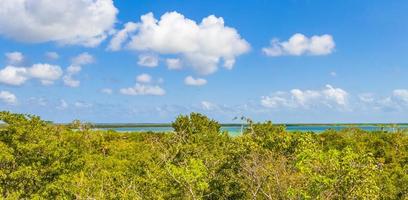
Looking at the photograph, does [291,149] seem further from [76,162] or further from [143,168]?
[76,162]

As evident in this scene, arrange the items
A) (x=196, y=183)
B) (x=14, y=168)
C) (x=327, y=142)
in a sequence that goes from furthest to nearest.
Result: (x=327, y=142), (x=14, y=168), (x=196, y=183)

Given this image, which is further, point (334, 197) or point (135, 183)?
point (135, 183)

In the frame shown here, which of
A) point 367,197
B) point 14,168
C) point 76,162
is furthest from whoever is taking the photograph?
point 76,162

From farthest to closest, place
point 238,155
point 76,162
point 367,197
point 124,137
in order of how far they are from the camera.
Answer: point 124,137, point 76,162, point 238,155, point 367,197

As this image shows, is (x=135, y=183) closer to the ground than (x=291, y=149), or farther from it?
closer to the ground

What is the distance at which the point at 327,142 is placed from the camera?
253ft

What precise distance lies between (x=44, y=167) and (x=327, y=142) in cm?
5315

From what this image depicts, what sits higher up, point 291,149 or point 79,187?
point 291,149

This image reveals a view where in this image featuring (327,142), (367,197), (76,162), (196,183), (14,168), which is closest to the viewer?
(367,197)

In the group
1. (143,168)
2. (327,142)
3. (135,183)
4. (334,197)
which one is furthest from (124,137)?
(334,197)

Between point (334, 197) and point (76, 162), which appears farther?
point (76, 162)

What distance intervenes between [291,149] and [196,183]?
22.9 ft

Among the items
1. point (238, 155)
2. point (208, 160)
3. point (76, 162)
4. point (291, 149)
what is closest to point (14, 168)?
point (76, 162)

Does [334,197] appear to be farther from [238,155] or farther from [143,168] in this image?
[143,168]
